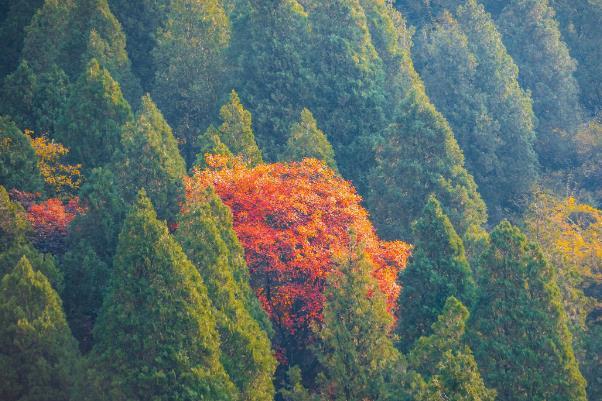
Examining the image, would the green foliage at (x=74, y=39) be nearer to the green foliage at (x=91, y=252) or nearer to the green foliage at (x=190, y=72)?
the green foliage at (x=190, y=72)

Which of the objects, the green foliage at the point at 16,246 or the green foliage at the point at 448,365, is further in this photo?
the green foliage at the point at 16,246

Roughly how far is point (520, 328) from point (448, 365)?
3964 millimetres

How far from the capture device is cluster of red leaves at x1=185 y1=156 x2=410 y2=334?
35125mm

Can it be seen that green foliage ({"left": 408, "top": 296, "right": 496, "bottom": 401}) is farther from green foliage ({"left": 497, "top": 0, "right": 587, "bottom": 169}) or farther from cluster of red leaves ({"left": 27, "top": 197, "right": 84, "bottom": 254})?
green foliage ({"left": 497, "top": 0, "right": 587, "bottom": 169})

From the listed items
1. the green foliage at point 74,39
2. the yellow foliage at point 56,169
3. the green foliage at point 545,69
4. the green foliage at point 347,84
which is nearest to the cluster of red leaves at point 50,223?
the yellow foliage at point 56,169

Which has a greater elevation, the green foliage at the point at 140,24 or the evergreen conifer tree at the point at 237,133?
the green foliage at the point at 140,24

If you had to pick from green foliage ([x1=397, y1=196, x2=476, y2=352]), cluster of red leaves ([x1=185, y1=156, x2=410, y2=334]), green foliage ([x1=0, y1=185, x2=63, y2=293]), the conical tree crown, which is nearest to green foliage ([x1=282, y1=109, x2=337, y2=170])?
the conical tree crown

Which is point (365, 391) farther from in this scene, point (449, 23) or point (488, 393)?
point (449, 23)

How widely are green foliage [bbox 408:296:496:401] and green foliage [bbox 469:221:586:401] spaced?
0.85 m

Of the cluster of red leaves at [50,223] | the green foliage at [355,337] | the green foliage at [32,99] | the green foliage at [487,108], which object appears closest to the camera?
the green foliage at [355,337]

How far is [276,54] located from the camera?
47.4 meters

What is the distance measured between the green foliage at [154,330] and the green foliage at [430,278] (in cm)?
722

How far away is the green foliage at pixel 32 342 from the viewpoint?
26469mm

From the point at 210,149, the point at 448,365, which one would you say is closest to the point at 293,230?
the point at 210,149
